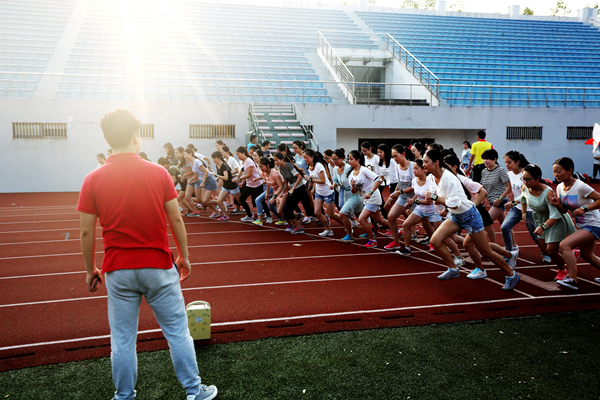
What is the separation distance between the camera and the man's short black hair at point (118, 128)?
2891mm

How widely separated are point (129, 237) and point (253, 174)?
8232 millimetres

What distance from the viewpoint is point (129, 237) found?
2912 mm

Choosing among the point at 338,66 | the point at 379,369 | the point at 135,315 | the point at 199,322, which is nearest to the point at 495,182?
the point at 379,369

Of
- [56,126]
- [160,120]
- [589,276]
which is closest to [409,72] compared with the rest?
[160,120]

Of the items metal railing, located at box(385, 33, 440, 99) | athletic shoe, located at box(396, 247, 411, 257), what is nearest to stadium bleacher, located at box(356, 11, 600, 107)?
metal railing, located at box(385, 33, 440, 99)

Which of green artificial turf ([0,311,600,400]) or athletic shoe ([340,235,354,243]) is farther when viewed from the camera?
athletic shoe ([340,235,354,243])

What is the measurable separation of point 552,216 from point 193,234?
6.81 meters

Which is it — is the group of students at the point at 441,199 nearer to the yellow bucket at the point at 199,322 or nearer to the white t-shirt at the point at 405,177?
the white t-shirt at the point at 405,177

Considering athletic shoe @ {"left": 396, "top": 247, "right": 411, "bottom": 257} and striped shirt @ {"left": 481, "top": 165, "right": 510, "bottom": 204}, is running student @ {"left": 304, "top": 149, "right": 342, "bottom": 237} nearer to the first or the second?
athletic shoe @ {"left": 396, "top": 247, "right": 411, "bottom": 257}

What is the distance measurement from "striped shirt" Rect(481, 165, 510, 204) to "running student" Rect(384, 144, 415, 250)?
3.97 feet

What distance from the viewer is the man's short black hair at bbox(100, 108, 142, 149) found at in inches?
114

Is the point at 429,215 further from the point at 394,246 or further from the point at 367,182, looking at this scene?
the point at 367,182

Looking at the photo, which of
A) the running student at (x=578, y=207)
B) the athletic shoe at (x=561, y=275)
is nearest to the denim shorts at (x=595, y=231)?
the running student at (x=578, y=207)

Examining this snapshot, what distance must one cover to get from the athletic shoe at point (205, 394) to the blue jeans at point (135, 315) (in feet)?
0.57
